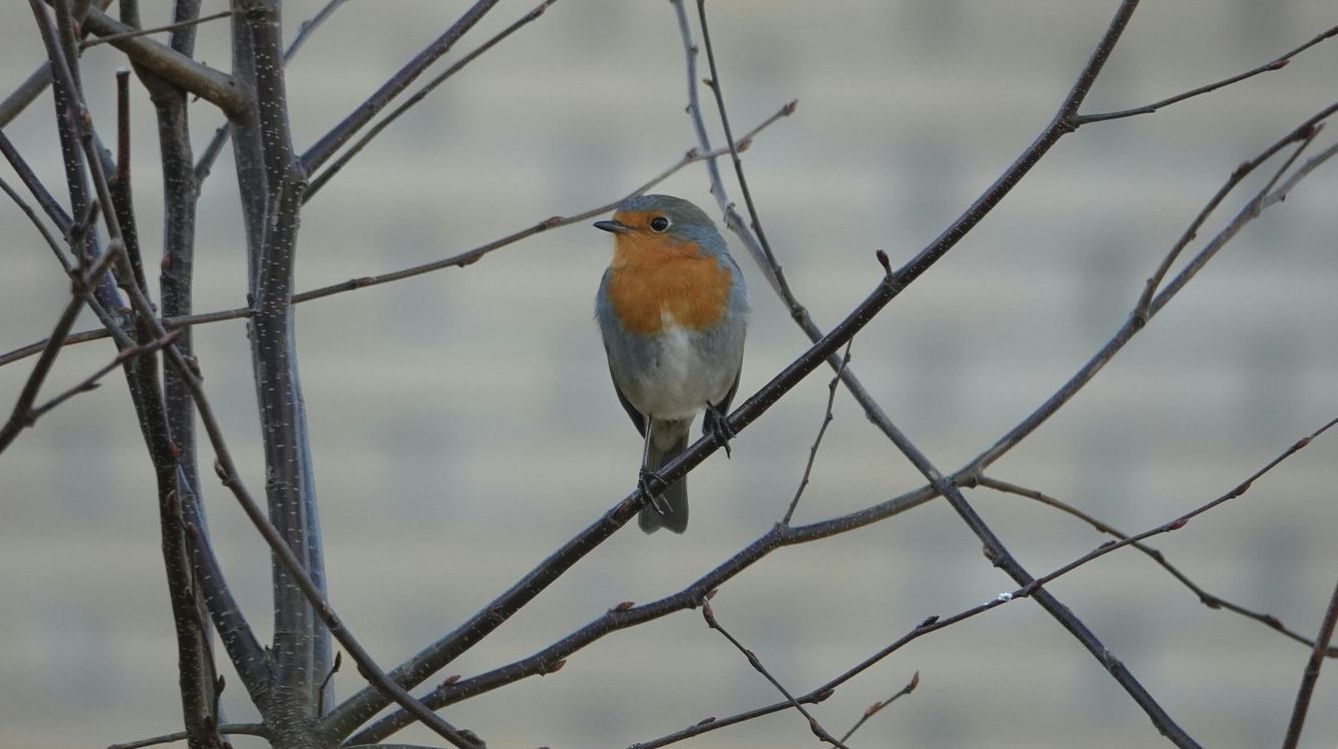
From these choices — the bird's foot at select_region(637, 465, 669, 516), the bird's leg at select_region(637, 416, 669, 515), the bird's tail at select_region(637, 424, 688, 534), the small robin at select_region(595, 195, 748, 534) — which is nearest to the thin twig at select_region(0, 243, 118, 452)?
the bird's foot at select_region(637, 465, 669, 516)

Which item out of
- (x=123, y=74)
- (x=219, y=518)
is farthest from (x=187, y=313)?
(x=219, y=518)

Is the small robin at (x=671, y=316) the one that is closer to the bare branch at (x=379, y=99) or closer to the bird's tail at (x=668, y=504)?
the bird's tail at (x=668, y=504)

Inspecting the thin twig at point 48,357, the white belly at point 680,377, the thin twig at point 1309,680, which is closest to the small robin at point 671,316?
the white belly at point 680,377

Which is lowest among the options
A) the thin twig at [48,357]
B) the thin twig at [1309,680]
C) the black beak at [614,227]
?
the thin twig at [1309,680]

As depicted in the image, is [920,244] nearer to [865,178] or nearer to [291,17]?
[865,178]

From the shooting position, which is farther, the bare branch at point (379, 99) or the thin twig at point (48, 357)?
the bare branch at point (379, 99)

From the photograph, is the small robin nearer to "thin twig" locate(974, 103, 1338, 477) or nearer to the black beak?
the black beak

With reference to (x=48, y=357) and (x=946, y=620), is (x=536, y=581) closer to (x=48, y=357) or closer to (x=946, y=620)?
(x=946, y=620)

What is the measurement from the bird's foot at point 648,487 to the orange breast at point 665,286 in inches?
15.5

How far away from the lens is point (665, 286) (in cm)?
370

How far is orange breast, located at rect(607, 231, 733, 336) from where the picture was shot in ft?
12.1

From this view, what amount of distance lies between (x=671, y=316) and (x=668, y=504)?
1.66ft

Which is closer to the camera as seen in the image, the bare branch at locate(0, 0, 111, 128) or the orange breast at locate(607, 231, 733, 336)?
the bare branch at locate(0, 0, 111, 128)

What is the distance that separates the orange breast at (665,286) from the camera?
3.69m
